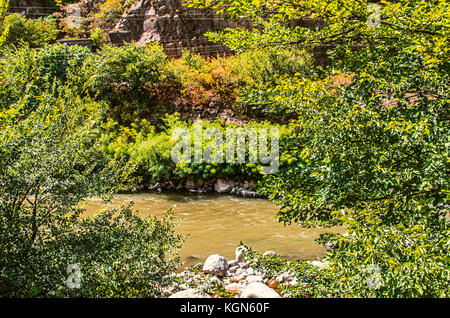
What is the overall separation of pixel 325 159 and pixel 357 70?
3.21 feet

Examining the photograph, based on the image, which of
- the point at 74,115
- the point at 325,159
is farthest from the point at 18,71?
the point at 325,159

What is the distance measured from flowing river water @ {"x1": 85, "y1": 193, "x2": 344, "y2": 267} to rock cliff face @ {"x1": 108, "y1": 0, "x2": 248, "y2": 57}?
1115 cm

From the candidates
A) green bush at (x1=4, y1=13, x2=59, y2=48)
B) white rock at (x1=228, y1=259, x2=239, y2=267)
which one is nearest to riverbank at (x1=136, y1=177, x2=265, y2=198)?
white rock at (x1=228, y1=259, x2=239, y2=267)

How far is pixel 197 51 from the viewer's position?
17891 millimetres

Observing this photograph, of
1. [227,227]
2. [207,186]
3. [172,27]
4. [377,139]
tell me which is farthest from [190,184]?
[172,27]

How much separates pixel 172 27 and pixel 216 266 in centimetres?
1600

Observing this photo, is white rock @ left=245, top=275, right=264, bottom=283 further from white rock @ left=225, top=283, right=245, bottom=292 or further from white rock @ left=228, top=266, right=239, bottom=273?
white rock @ left=228, top=266, right=239, bottom=273

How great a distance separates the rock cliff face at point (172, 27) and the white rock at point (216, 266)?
577 inches

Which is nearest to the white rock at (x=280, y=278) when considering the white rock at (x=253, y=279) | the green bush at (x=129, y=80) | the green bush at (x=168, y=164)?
the white rock at (x=253, y=279)

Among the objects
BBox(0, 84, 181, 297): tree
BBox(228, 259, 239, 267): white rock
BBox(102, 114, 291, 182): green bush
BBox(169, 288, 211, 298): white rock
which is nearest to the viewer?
BBox(0, 84, 181, 297): tree

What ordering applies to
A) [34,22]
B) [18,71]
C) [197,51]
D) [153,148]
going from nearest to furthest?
[18,71], [153,148], [197,51], [34,22]

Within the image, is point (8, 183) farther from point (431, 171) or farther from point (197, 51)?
point (197, 51)

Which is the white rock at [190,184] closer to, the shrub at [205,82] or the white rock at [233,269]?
the shrub at [205,82]

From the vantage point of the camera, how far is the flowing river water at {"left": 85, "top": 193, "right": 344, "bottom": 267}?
5.66 m
